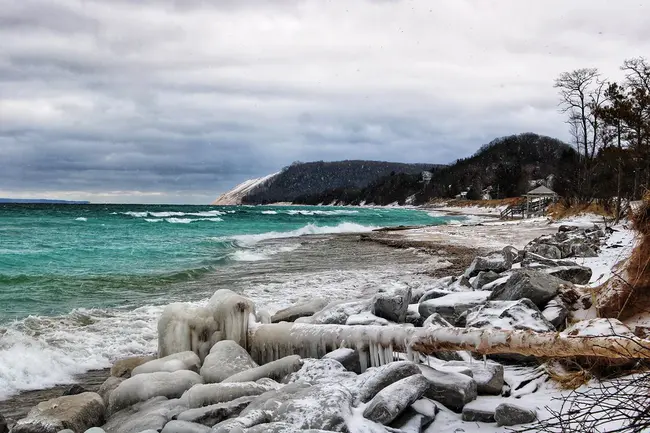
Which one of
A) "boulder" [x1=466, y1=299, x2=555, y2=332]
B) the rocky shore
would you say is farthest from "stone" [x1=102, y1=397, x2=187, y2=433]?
"boulder" [x1=466, y1=299, x2=555, y2=332]

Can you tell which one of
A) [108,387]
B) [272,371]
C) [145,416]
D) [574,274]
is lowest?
[108,387]

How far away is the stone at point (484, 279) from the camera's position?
27.7ft

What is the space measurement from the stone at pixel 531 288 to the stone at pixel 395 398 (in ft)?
7.77

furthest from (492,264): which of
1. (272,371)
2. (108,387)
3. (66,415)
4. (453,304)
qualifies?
(66,415)

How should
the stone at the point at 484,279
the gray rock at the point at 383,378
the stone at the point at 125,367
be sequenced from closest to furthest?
the gray rock at the point at 383,378
the stone at the point at 125,367
the stone at the point at 484,279

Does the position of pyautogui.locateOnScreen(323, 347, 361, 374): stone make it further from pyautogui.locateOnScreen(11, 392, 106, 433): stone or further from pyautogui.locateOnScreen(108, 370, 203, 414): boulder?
pyautogui.locateOnScreen(11, 392, 106, 433): stone

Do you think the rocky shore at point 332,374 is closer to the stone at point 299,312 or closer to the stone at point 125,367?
the stone at point 125,367

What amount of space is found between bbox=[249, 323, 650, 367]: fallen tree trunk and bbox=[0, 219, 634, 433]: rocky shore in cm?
2

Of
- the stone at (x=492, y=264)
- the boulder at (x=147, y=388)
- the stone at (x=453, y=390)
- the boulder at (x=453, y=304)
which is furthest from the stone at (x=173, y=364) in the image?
the stone at (x=492, y=264)

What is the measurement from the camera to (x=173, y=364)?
5836 millimetres

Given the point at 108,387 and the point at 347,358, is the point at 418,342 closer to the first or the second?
the point at 347,358

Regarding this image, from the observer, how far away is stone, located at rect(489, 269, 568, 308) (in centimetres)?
598

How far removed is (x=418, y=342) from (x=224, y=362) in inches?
84.2

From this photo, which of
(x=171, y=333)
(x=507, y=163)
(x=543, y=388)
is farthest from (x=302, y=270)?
(x=507, y=163)
